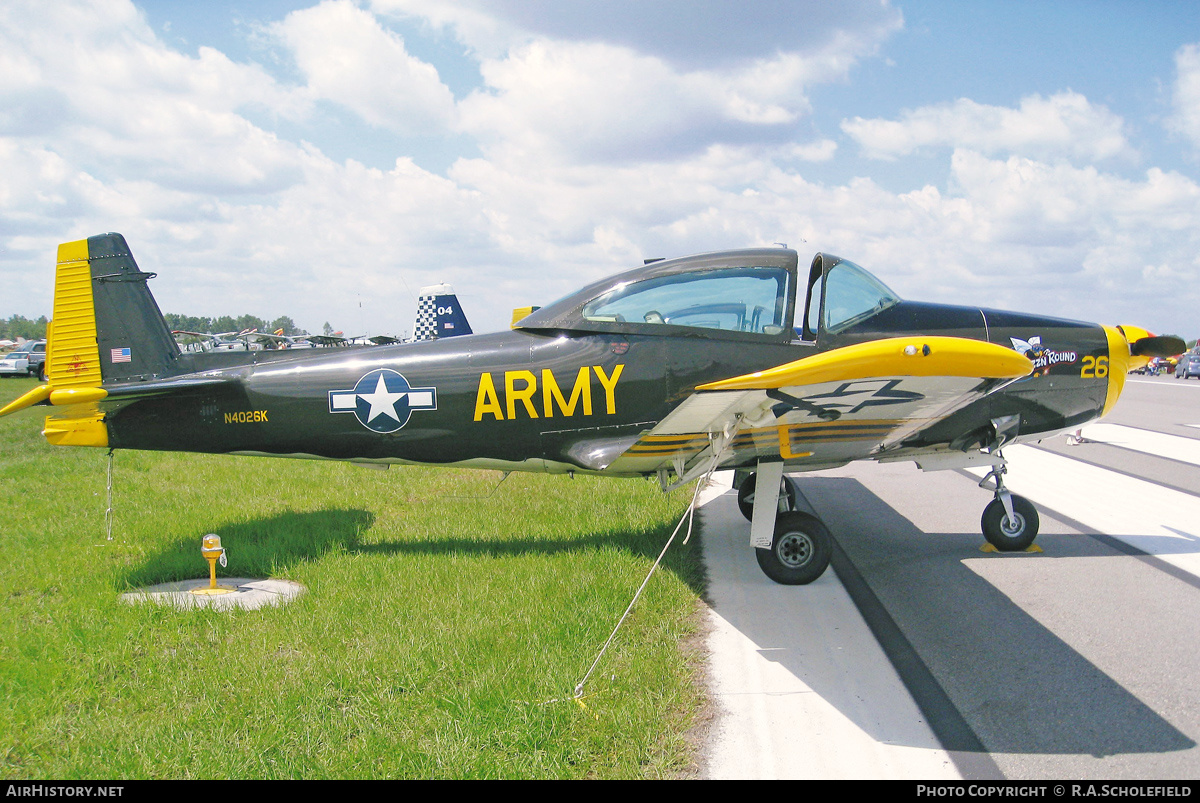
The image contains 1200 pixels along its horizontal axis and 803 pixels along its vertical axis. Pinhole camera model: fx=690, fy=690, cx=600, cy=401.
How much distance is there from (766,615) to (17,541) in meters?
6.53

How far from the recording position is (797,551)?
5059 millimetres

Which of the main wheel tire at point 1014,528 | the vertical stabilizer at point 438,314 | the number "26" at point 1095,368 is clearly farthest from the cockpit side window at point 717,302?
the vertical stabilizer at point 438,314

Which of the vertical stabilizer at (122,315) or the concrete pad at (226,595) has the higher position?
the vertical stabilizer at (122,315)

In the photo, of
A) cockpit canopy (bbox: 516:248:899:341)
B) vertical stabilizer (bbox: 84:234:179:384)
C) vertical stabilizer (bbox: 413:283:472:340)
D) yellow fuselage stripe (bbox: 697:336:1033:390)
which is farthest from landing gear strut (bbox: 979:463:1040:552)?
vertical stabilizer (bbox: 413:283:472:340)

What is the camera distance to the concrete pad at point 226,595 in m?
4.69

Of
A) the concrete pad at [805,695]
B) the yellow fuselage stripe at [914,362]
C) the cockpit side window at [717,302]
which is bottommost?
the concrete pad at [805,695]

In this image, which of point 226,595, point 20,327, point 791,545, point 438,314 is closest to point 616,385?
point 791,545

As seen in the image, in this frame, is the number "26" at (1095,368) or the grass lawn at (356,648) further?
the number "26" at (1095,368)

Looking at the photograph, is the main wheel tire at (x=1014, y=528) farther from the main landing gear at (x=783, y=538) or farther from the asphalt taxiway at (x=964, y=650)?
the main landing gear at (x=783, y=538)

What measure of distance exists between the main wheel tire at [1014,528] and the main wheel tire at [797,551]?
170 centimetres

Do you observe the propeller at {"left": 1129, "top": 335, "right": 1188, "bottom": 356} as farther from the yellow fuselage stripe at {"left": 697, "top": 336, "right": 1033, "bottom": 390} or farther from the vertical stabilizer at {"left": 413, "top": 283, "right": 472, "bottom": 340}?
the vertical stabilizer at {"left": 413, "top": 283, "right": 472, "bottom": 340}

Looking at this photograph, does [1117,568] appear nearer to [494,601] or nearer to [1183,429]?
[494,601]

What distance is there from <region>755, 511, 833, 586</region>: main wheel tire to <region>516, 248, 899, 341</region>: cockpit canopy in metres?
1.37

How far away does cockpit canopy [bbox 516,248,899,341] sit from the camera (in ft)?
16.6
